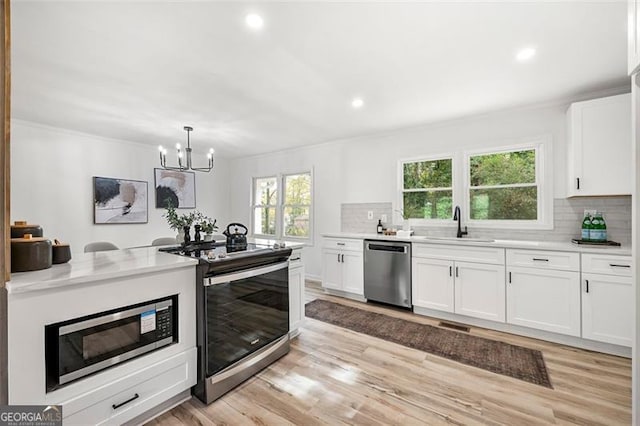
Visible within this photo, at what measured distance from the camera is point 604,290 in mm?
2471

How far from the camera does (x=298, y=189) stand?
18.3ft

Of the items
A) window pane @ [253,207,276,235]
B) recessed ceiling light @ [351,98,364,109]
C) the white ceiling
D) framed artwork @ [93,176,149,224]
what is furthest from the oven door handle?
framed artwork @ [93,176,149,224]

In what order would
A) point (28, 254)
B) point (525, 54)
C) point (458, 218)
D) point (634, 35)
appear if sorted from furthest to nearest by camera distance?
point (458, 218) → point (525, 54) → point (28, 254) → point (634, 35)

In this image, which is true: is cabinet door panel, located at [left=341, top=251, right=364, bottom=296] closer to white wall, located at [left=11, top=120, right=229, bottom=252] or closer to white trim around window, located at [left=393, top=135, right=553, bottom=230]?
white trim around window, located at [left=393, top=135, right=553, bottom=230]

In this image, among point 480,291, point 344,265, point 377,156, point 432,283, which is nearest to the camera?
point 480,291

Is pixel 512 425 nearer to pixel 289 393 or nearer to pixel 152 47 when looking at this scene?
pixel 289 393

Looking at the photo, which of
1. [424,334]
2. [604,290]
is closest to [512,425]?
[424,334]

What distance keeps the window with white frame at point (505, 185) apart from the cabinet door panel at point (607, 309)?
994 millimetres

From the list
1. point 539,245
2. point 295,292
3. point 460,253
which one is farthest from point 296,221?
point 539,245

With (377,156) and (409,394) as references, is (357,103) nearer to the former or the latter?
(377,156)

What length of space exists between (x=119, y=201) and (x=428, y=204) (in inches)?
202

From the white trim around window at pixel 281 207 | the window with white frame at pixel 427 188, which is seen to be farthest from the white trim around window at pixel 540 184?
the white trim around window at pixel 281 207

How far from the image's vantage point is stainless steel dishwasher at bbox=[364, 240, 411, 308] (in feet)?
11.7

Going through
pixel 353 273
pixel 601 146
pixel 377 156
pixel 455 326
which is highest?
pixel 377 156
